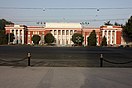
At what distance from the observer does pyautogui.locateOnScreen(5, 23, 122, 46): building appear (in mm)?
143500

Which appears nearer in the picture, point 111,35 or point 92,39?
point 92,39

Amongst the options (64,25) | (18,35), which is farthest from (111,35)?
(18,35)

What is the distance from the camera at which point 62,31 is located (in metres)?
148

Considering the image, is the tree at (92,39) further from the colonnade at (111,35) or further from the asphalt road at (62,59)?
the asphalt road at (62,59)

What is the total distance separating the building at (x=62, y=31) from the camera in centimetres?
14350

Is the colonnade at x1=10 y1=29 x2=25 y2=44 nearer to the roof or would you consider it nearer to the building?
the building

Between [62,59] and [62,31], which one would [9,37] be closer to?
[62,31]

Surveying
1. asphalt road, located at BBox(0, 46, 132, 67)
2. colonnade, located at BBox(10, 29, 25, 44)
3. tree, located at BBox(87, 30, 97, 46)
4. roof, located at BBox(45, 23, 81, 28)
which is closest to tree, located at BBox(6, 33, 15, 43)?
colonnade, located at BBox(10, 29, 25, 44)

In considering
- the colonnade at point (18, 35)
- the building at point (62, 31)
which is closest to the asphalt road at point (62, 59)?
the building at point (62, 31)

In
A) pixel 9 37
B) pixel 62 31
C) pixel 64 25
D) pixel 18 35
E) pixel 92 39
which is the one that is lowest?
pixel 92 39

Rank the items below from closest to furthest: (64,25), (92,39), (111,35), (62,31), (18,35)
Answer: (92,39)
(18,35)
(111,35)
(64,25)
(62,31)

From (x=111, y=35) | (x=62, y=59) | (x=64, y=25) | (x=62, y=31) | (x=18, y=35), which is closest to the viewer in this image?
(x=62, y=59)

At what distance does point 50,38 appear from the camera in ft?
433

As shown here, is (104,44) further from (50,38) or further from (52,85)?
(52,85)
